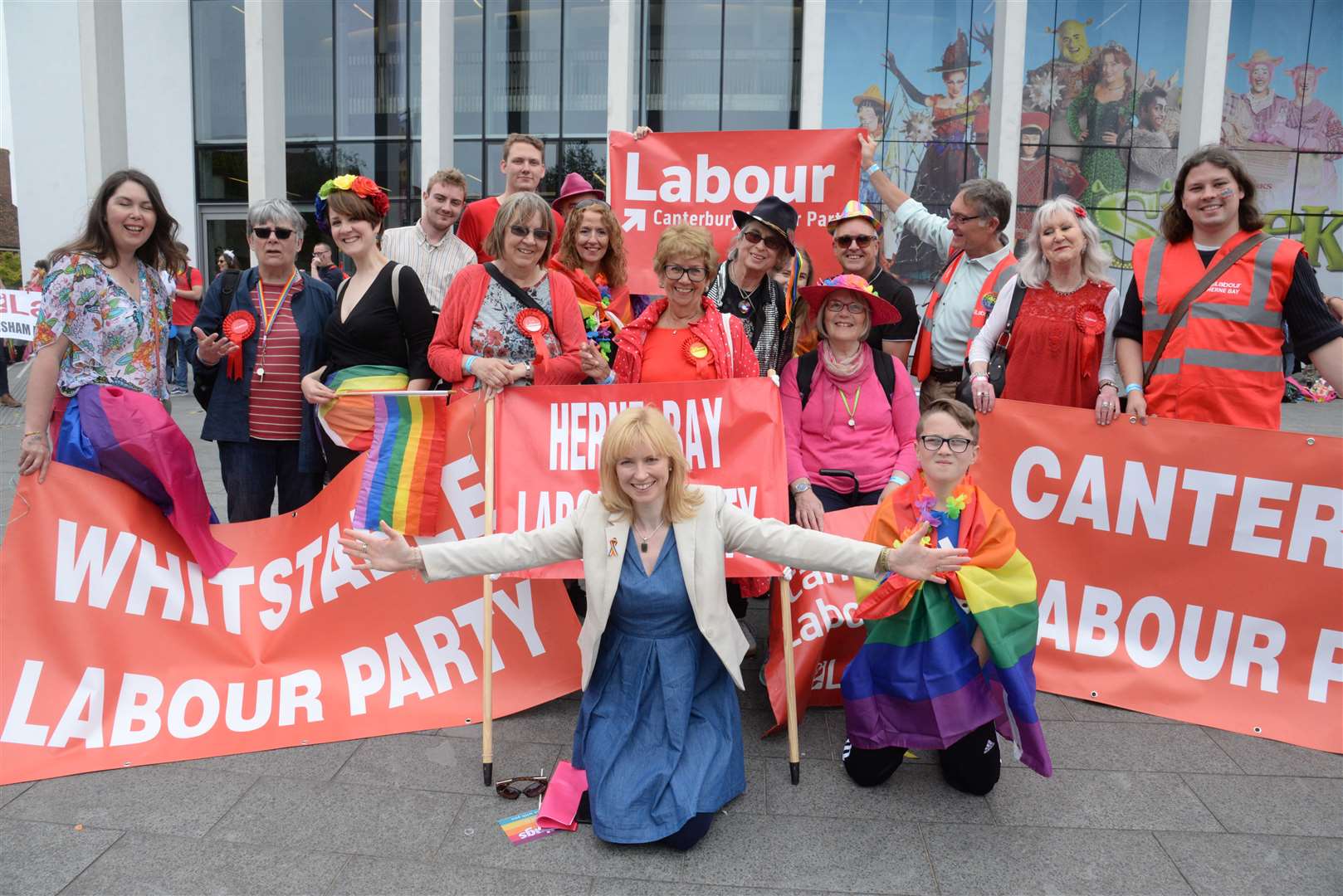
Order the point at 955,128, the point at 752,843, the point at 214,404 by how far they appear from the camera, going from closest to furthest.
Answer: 1. the point at 752,843
2. the point at 214,404
3. the point at 955,128

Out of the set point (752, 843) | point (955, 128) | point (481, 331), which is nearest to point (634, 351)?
point (481, 331)

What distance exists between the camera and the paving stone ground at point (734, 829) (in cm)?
274

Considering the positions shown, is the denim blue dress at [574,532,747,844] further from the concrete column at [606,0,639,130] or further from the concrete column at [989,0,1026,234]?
the concrete column at [989,0,1026,234]

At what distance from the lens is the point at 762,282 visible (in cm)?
459

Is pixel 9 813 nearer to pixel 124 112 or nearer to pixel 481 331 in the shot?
pixel 481 331

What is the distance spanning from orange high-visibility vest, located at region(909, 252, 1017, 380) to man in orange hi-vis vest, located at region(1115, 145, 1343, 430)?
0.61 metres

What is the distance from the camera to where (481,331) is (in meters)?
4.04

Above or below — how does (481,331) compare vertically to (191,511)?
above

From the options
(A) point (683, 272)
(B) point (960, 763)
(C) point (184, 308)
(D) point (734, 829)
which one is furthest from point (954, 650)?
(C) point (184, 308)

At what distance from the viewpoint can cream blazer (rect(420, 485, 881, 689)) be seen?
3096 mm

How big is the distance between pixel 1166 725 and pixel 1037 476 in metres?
1.16

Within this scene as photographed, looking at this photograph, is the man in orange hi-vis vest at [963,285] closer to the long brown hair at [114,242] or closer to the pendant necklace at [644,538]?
the pendant necklace at [644,538]

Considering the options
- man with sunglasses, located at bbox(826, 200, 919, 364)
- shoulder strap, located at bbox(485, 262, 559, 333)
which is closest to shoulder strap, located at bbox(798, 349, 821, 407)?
man with sunglasses, located at bbox(826, 200, 919, 364)

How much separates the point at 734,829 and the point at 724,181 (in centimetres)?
361
